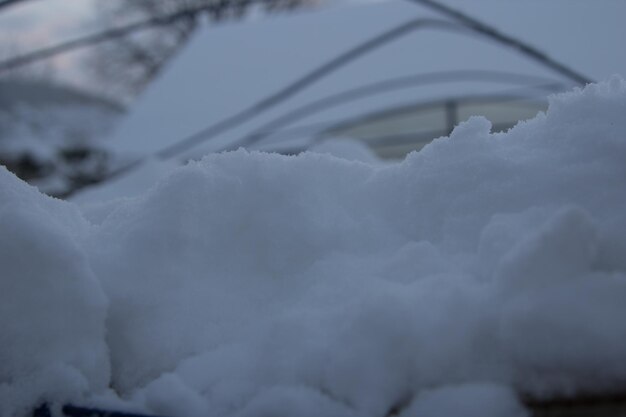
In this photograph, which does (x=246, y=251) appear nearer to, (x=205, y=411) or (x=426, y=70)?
(x=205, y=411)

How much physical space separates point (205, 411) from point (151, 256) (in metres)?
0.18

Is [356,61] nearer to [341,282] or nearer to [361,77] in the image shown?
[361,77]

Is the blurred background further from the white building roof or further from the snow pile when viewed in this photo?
the snow pile

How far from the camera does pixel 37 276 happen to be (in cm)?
60

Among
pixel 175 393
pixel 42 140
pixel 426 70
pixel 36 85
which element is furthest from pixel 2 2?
pixel 36 85

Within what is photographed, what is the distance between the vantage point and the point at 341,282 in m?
0.59

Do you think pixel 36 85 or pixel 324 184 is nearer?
pixel 324 184

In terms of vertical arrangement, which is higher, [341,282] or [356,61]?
[356,61]

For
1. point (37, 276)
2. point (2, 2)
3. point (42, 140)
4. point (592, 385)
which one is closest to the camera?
point (592, 385)

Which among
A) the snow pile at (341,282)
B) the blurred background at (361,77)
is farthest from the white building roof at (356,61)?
the snow pile at (341,282)

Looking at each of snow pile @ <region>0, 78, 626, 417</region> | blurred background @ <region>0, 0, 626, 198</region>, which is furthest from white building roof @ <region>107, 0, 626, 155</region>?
snow pile @ <region>0, 78, 626, 417</region>

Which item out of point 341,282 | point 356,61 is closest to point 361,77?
point 356,61

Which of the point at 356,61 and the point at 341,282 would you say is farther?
the point at 356,61

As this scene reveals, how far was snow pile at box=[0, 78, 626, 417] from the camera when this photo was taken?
1.64ft
